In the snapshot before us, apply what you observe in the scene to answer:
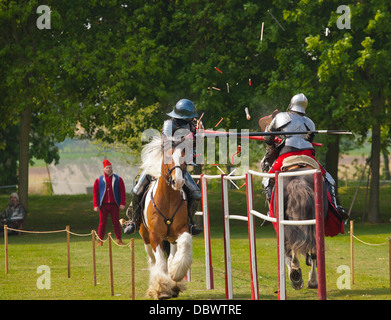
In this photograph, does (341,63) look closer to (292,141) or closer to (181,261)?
(292,141)

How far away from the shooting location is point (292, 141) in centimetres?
1005

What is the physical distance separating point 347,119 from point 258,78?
3.59 m

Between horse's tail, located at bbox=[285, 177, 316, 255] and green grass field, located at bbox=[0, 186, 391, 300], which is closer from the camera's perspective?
horse's tail, located at bbox=[285, 177, 316, 255]

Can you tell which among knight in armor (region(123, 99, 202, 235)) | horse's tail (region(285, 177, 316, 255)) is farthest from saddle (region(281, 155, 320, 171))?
knight in armor (region(123, 99, 202, 235))

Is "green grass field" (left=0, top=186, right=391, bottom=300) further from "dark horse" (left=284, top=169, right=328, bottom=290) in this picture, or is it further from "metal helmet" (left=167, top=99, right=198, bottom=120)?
"metal helmet" (left=167, top=99, right=198, bottom=120)

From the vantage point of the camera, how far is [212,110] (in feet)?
75.6

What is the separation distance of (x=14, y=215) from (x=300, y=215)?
14.6 metres

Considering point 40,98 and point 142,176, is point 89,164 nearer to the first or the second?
point 40,98

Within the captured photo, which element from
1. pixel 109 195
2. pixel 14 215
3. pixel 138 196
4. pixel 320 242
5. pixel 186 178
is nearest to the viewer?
pixel 320 242

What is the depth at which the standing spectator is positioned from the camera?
2212 centimetres

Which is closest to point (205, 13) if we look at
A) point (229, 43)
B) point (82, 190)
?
point (229, 43)

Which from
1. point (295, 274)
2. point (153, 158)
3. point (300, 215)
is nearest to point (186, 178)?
point (153, 158)

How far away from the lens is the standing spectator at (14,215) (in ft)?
72.6

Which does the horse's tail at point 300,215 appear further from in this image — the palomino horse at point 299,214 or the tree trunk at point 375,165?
the tree trunk at point 375,165
